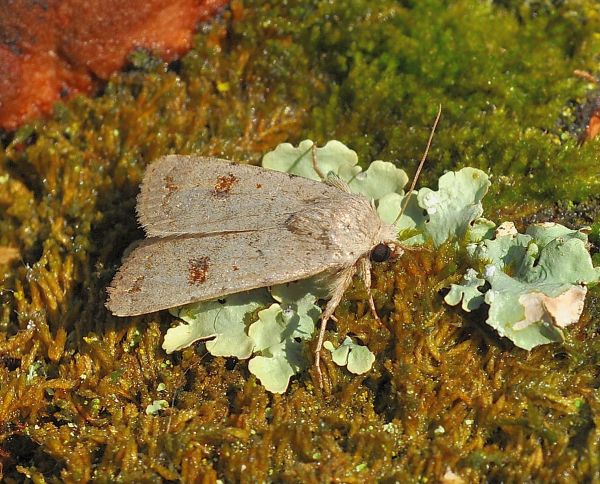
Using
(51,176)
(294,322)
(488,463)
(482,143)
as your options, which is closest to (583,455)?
(488,463)

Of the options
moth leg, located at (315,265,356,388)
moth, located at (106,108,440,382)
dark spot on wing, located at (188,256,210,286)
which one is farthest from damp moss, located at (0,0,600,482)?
dark spot on wing, located at (188,256,210,286)

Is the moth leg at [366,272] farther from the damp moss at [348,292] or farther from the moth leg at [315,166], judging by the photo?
the moth leg at [315,166]

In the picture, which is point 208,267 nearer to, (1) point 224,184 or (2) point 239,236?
(2) point 239,236

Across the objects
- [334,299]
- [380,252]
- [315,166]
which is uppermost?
[315,166]

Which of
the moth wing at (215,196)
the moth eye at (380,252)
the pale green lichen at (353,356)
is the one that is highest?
the moth wing at (215,196)

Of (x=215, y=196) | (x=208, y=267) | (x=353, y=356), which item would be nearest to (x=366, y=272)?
(x=353, y=356)

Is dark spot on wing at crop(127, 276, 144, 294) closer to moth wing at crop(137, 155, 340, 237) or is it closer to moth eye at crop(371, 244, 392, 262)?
moth wing at crop(137, 155, 340, 237)

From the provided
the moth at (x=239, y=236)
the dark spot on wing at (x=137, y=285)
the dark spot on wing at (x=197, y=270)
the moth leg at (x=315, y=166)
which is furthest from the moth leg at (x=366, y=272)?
the dark spot on wing at (x=137, y=285)
